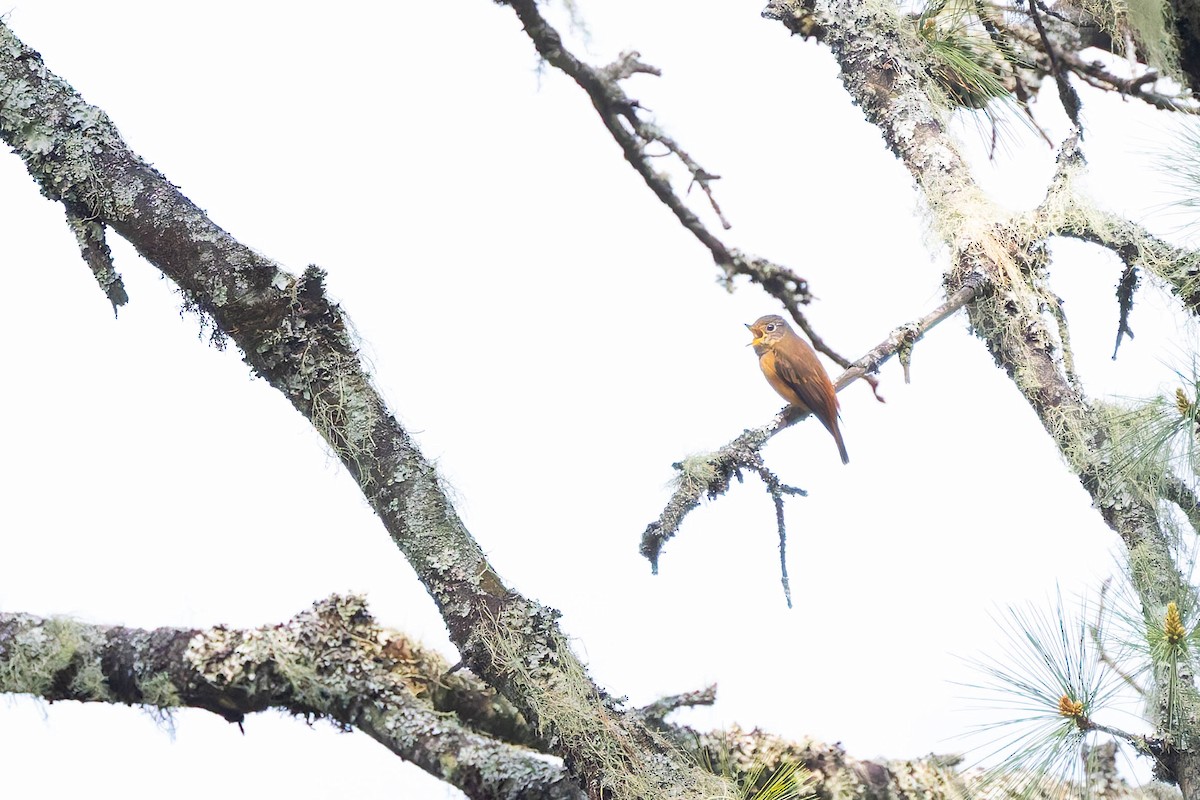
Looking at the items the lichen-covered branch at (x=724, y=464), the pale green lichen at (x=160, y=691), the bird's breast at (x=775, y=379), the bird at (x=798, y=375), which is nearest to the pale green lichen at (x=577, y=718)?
the lichen-covered branch at (x=724, y=464)

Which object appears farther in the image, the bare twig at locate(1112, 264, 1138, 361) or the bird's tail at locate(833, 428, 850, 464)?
the bird's tail at locate(833, 428, 850, 464)

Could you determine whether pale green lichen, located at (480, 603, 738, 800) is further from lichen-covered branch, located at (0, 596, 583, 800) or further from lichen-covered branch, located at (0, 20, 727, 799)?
lichen-covered branch, located at (0, 596, 583, 800)

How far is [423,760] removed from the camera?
5.82 feet

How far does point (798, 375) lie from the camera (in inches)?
128

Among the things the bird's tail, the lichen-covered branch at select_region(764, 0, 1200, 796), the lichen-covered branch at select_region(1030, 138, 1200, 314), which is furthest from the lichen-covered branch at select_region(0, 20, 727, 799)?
the bird's tail

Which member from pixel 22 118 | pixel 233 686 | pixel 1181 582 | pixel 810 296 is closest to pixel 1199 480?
pixel 1181 582

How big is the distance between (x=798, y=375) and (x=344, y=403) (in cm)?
177

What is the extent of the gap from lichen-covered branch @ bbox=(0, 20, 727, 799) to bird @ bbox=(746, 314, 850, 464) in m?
1.63

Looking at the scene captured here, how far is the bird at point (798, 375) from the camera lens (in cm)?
323

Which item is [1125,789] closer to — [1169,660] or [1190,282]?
[1169,660]

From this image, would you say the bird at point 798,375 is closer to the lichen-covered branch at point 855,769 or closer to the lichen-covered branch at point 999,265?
the lichen-covered branch at point 999,265

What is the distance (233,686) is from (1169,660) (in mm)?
1524

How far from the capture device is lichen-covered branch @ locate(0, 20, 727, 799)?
165 cm

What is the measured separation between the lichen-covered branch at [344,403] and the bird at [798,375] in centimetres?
163
